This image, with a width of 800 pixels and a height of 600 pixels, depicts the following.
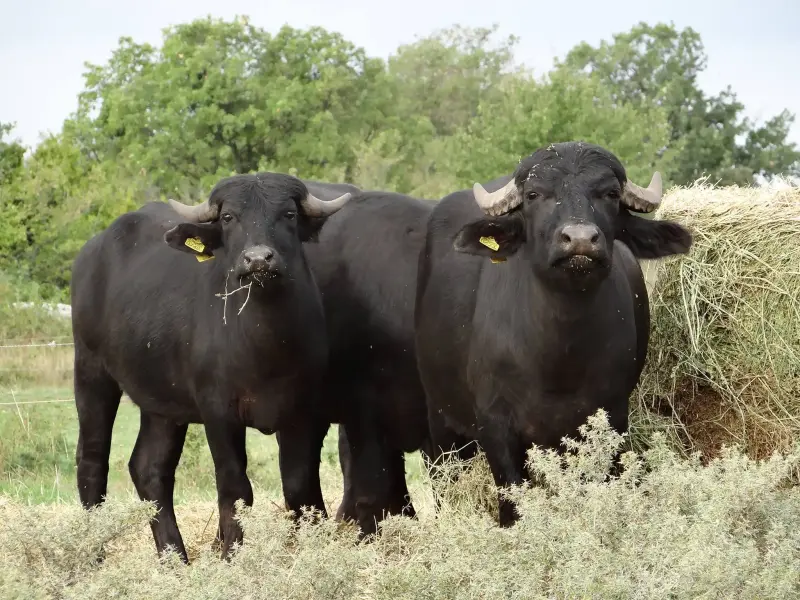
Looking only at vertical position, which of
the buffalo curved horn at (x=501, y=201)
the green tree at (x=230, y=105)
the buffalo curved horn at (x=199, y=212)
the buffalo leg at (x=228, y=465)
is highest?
the green tree at (x=230, y=105)

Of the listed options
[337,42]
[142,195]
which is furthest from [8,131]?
[337,42]

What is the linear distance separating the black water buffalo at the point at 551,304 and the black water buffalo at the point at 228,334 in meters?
1.05

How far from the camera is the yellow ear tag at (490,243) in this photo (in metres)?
6.65

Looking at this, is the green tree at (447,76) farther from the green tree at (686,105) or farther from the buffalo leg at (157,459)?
the buffalo leg at (157,459)

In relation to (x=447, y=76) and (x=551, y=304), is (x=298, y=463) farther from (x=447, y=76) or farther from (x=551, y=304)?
(x=447, y=76)

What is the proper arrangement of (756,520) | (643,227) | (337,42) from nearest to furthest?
(756,520)
(643,227)
(337,42)

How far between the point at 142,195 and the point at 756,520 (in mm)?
40516

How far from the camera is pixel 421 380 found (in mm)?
A: 7781

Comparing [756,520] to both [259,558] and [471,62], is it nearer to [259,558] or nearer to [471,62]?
[259,558]

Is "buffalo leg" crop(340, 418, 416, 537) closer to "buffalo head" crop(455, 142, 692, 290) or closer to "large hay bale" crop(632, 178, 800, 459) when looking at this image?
"large hay bale" crop(632, 178, 800, 459)

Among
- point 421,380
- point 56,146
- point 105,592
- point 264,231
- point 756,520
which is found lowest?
point 105,592

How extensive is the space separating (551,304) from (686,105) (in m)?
43.9

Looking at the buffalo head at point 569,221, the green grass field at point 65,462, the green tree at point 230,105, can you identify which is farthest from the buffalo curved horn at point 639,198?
the green tree at point 230,105

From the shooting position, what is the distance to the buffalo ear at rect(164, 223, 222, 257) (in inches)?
299
